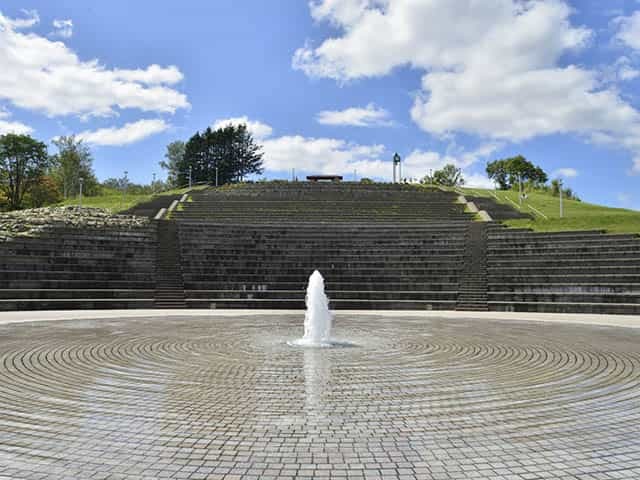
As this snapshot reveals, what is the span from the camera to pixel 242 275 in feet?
68.3

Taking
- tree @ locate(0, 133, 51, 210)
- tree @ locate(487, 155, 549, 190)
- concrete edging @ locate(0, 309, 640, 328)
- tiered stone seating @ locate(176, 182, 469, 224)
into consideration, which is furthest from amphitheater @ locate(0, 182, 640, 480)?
tree @ locate(487, 155, 549, 190)

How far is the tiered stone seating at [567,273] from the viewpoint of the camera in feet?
57.2

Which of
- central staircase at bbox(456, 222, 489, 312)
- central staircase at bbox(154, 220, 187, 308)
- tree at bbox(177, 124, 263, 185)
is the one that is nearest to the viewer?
central staircase at bbox(456, 222, 489, 312)

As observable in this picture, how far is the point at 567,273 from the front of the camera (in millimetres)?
19078

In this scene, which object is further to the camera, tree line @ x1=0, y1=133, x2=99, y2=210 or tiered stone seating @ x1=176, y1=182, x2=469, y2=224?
tree line @ x1=0, y1=133, x2=99, y2=210

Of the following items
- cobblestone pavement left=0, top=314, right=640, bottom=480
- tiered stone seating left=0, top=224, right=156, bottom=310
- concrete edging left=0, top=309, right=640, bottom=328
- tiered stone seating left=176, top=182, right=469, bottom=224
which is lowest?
concrete edging left=0, top=309, right=640, bottom=328

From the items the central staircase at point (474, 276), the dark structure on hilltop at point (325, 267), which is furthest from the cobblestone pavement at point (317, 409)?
the central staircase at point (474, 276)

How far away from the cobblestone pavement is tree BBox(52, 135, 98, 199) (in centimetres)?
7018

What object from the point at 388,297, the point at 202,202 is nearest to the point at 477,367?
the point at 388,297

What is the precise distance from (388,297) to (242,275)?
5.90 m

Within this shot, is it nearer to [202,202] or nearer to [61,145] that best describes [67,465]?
[202,202]

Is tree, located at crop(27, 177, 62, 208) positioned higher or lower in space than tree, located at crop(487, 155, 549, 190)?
lower

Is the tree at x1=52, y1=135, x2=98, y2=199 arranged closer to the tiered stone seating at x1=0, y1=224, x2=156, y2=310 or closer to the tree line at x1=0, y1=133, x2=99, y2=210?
the tree line at x1=0, y1=133, x2=99, y2=210

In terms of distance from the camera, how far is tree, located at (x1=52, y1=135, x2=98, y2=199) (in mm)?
73375
